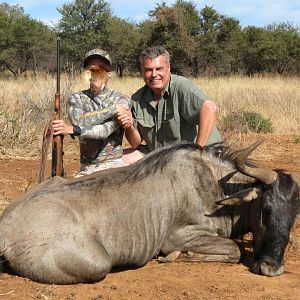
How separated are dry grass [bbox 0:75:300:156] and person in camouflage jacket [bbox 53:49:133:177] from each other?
16.2 ft

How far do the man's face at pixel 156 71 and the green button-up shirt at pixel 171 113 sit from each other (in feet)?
0.46

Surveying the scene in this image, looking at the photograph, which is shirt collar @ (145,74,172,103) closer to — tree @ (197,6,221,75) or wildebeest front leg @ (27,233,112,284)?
wildebeest front leg @ (27,233,112,284)

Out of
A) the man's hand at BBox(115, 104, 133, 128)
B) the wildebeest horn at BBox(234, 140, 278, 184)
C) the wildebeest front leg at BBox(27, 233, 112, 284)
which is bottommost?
the wildebeest front leg at BBox(27, 233, 112, 284)

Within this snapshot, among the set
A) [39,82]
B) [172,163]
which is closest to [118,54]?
[39,82]

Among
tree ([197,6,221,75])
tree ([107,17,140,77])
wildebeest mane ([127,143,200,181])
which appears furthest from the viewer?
tree ([107,17,140,77])

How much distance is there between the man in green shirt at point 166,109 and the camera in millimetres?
Answer: 5527

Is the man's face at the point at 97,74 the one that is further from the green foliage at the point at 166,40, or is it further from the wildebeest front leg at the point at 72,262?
the green foliage at the point at 166,40

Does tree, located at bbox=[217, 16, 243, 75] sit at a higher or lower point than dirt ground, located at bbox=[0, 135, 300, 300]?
higher

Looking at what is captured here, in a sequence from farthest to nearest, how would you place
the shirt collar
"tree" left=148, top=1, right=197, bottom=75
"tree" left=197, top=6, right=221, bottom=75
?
"tree" left=197, top=6, right=221, bottom=75, "tree" left=148, top=1, right=197, bottom=75, the shirt collar

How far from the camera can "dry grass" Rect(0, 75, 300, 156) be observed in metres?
10.4

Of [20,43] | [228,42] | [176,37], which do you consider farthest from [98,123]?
[20,43]

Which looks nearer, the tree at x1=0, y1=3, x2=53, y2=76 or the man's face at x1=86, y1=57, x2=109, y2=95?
the man's face at x1=86, y1=57, x2=109, y2=95

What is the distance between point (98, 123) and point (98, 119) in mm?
38

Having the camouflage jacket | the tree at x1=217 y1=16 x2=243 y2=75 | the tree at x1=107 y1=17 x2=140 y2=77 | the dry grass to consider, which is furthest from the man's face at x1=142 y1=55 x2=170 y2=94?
the tree at x1=107 y1=17 x2=140 y2=77
